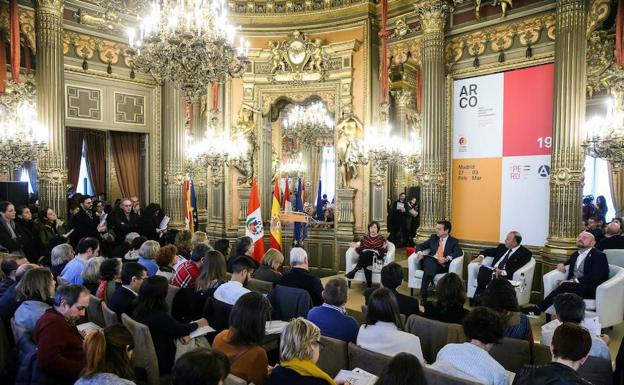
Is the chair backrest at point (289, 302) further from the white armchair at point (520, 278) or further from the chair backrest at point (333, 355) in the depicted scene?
the white armchair at point (520, 278)

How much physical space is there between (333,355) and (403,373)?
43.3 inches

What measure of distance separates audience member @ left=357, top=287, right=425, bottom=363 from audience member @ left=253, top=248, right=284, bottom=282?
1.77m

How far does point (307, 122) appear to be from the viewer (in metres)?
11.7

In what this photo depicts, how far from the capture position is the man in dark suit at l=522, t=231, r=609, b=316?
16.8 feet

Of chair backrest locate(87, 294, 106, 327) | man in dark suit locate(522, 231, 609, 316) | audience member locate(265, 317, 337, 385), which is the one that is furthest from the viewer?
man in dark suit locate(522, 231, 609, 316)

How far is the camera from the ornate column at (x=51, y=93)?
7.16m

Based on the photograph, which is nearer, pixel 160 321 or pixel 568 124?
pixel 160 321

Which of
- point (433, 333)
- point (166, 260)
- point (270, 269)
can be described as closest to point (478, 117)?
point (270, 269)

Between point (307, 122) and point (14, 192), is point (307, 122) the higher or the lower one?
the higher one

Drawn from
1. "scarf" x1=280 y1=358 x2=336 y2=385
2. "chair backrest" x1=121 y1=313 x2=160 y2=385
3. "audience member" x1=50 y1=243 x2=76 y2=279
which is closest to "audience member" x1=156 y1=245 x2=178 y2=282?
A: "audience member" x1=50 y1=243 x2=76 y2=279

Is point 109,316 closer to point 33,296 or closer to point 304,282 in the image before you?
point 33,296

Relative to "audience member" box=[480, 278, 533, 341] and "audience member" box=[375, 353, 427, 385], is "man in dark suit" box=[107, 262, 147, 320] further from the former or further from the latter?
"audience member" box=[480, 278, 533, 341]

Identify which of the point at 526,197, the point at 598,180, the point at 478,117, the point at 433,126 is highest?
the point at 478,117

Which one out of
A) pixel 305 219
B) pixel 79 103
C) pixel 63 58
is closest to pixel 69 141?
pixel 79 103
